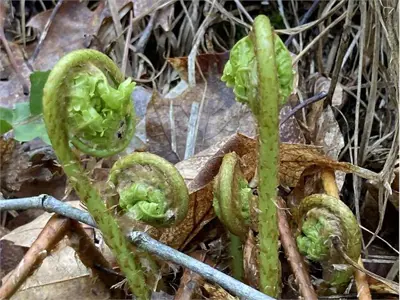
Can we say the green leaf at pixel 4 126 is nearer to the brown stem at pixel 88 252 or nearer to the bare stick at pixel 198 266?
the brown stem at pixel 88 252

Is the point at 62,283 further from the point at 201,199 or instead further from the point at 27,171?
the point at 27,171

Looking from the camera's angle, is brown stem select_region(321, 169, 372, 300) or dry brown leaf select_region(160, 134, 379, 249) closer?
brown stem select_region(321, 169, 372, 300)

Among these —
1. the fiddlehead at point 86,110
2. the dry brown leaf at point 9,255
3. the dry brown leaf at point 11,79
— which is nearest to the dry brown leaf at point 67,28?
the dry brown leaf at point 11,79

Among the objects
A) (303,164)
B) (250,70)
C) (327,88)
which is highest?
(250,70)

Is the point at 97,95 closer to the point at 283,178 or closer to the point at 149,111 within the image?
the point at 283,178

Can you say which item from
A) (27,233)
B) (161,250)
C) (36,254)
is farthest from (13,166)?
A: (161,250)

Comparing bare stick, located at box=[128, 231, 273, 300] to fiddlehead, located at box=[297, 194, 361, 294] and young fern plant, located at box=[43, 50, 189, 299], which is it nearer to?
young fern plant, located at box=[43, 50, 189, 299]

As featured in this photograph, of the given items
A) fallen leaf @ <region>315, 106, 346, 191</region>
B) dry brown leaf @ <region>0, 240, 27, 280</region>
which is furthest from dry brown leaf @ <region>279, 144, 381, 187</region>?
dry brown leaf @ <region>0, 240, 27, 280</region>
